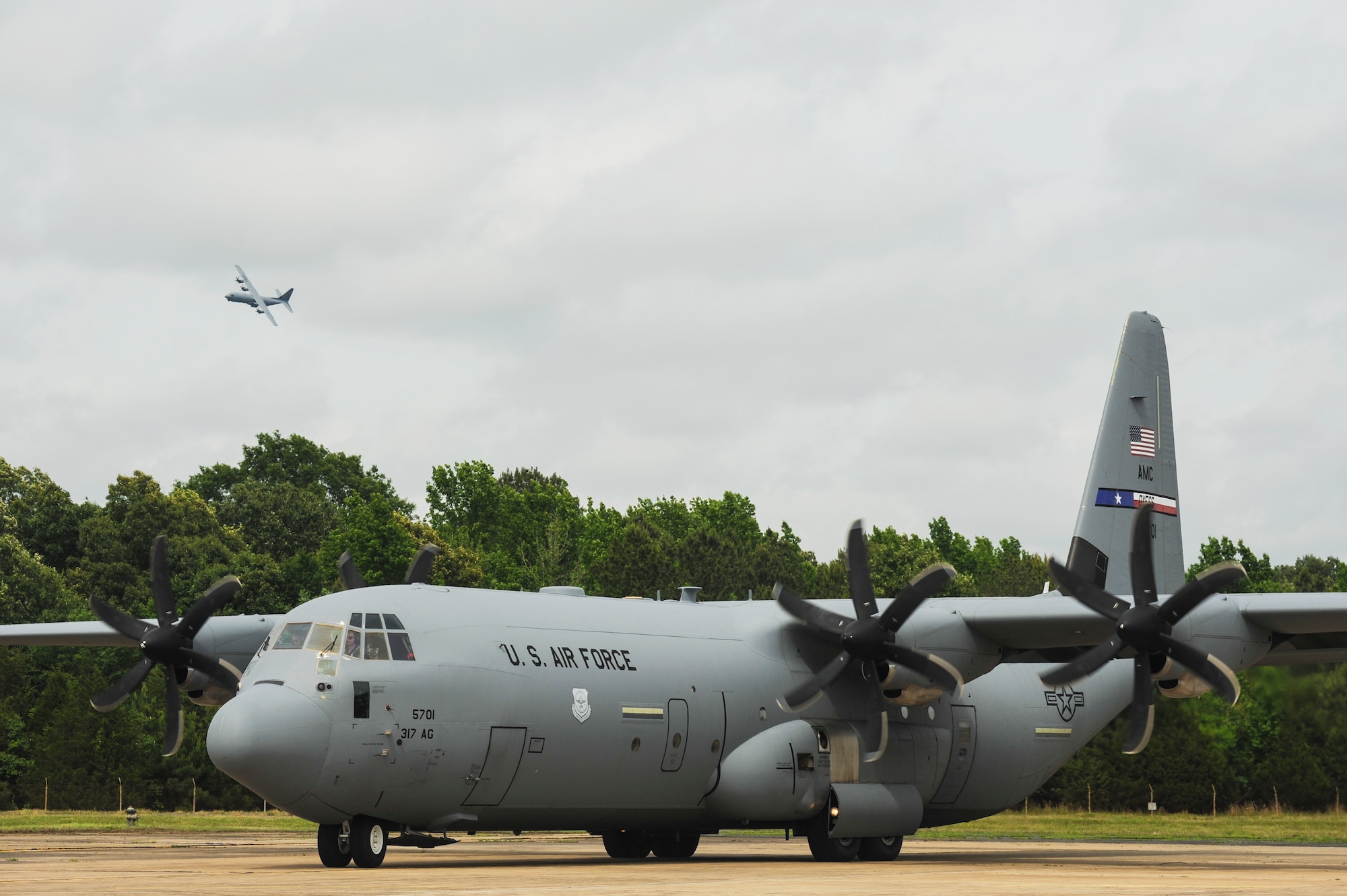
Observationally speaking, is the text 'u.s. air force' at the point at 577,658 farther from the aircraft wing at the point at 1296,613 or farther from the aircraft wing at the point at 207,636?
the aircraft wing at the point at 1296,613

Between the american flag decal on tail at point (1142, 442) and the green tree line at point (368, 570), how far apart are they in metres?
5.41

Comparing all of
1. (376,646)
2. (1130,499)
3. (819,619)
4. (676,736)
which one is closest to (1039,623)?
(819,619)

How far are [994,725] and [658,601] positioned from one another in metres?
6.50

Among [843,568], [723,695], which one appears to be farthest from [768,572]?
[723,695]

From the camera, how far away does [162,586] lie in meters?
24.4

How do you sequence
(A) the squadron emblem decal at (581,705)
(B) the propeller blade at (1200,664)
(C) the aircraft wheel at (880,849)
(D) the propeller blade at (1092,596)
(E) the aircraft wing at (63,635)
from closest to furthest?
(B) the propeller blade at (1200,664)
(A) the squadron emblem decal at (581,705)
(D) the propeller blade at (1092,596)
(C) the aircraft wheel at (880,849)
(E) the aircraft wing at (63,635)

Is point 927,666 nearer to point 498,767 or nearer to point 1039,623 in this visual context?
point 1039,623

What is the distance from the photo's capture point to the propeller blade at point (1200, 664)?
21.3 metres

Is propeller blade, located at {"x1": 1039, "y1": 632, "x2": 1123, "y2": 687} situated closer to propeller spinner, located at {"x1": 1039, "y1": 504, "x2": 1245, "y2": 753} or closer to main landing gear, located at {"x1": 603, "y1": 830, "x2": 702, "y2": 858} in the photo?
propeller spinner, located at {"x1": 1039, "y1": 504, "x2": 1245, "y2": 753}

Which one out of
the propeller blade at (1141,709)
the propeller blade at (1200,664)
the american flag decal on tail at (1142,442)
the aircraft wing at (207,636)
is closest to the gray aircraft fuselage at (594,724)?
the propeller blade at (1141,709)

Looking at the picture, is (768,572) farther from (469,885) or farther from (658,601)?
(469,885)

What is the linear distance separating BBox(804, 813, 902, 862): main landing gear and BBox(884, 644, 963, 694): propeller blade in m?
2.82

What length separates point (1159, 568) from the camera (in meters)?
28.4

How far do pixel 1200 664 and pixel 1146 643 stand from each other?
0.80 meters
